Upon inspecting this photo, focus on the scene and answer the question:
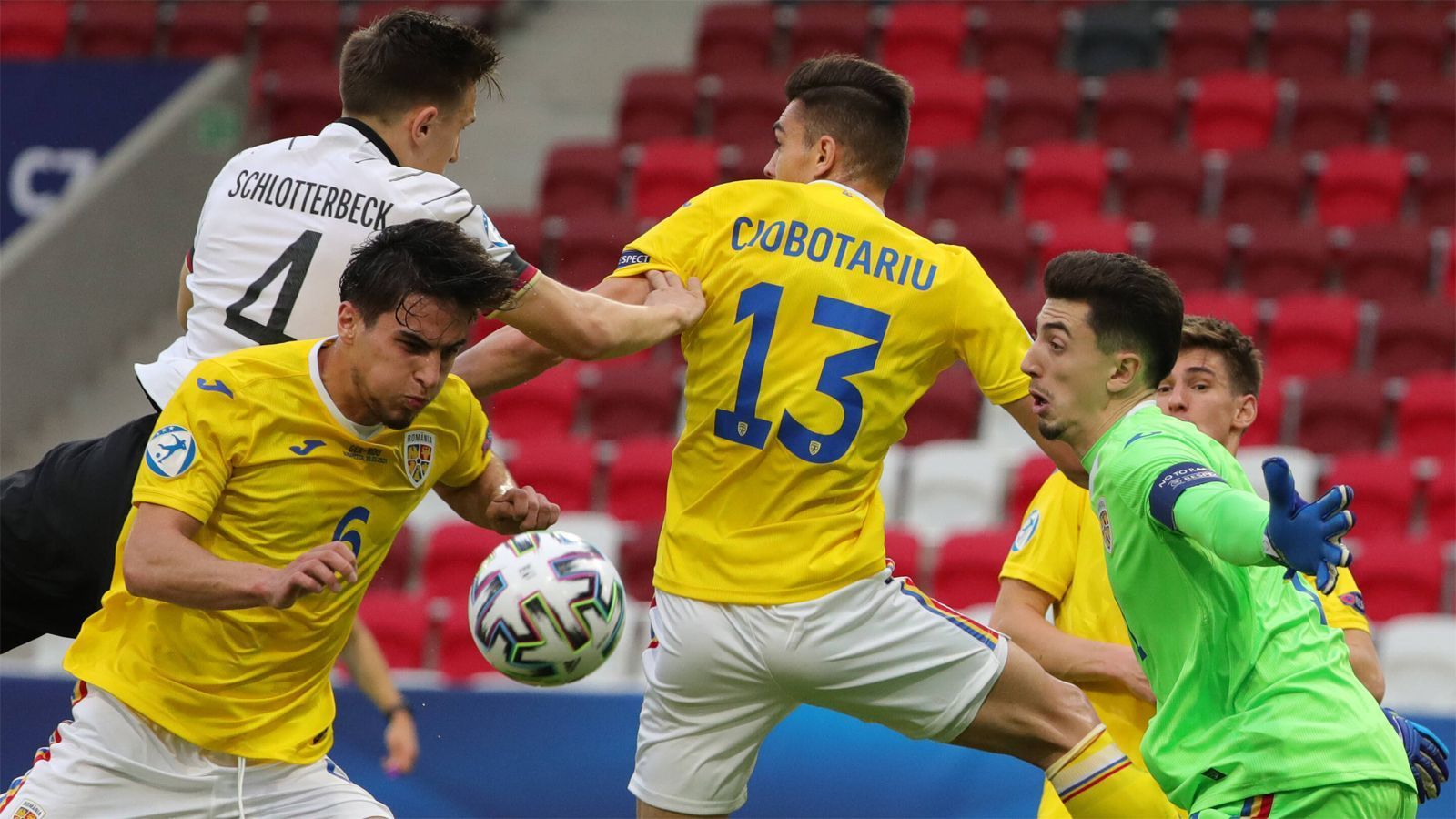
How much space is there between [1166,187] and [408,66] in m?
7.59

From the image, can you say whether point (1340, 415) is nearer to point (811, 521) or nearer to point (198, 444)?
point (811, 521)

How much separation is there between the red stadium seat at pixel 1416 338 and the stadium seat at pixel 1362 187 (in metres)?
1.17

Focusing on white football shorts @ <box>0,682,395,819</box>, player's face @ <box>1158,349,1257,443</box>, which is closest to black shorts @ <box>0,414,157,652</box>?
white football shorts @ <box>0,682,395,819</box>

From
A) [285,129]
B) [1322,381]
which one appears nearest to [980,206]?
[1322,381]

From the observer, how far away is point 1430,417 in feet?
30.3

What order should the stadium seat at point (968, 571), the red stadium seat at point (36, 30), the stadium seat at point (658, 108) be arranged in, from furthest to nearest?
the red stadium seat at point (36, 30) → the stadium seat at point (658, 108) → the stadium seat at point (968, 571)

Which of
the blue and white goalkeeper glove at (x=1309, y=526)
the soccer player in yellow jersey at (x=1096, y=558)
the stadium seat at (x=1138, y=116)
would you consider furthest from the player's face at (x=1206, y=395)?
the stadium seat at (x=1138, y=116)

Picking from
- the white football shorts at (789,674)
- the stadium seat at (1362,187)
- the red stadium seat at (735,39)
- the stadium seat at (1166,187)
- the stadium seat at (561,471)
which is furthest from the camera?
the red stadium seat at (735,39)

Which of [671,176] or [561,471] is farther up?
[671,176]

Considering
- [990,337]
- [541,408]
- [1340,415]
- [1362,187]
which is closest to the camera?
[990,337]

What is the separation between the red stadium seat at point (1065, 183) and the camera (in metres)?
11.0

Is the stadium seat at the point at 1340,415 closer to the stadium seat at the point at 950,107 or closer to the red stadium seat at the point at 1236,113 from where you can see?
the red stadium seat at the point at 1236,113

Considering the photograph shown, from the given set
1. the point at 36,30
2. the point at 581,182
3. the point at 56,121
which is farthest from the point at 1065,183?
the point at 36,30

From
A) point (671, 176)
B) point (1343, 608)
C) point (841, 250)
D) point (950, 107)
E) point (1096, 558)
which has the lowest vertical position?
point (1096, 558)
